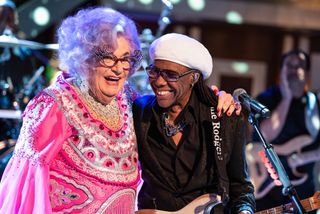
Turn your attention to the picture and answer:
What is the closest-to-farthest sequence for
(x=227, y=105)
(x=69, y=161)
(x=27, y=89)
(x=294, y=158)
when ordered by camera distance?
(x=69, y=161) → (x=227, y=105) → (x=27, y=89) → (x=294, y=158)

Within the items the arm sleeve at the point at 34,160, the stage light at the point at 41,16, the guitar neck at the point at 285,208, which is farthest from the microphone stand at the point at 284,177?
the stage light at the point at 41,16

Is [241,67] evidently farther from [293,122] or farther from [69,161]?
[69,161]

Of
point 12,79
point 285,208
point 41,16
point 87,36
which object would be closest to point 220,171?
point 285,208

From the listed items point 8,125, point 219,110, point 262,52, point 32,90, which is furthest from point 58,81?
point 262,52

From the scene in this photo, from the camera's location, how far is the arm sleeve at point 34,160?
7.46 feet

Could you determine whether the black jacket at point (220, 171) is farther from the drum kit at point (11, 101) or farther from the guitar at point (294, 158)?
the guitar at point (294, 158)

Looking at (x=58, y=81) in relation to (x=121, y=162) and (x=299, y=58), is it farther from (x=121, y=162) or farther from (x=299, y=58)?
(x=299, y=58)

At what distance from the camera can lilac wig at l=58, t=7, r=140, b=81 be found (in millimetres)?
2482

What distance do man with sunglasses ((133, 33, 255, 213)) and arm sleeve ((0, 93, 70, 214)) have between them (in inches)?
20.7

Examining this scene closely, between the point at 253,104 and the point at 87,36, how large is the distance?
821 millimetres

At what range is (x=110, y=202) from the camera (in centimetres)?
250

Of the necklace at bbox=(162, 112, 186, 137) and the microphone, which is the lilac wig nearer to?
the necklace at bbox=(162, 112, 186, 137)

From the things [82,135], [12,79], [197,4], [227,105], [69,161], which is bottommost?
[69,161]

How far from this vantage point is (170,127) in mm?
2828
